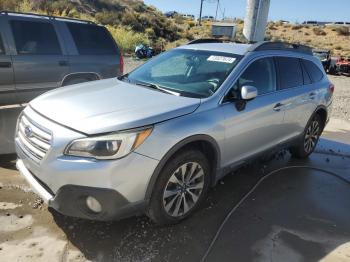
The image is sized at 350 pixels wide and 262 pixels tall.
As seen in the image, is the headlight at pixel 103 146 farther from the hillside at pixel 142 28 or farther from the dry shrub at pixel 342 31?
the dry shrub at pixel 342 31

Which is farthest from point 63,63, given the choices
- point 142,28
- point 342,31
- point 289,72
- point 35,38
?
point 342,31

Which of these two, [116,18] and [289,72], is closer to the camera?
[289,72]

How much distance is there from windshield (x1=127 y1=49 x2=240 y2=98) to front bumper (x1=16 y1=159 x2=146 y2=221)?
1345mm

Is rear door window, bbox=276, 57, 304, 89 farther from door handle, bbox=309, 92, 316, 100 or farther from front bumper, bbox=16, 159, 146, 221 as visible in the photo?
front bumper, bbox=16, 159, 146, 221

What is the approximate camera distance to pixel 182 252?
344 cm

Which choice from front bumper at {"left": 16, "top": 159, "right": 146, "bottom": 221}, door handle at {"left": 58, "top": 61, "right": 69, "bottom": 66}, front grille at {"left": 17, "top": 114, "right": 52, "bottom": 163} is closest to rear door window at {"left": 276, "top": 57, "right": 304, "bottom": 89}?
front bumper at {"left": 16, "top": 159, "right": 146, "bottom": 221}

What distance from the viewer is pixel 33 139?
3.41 metres

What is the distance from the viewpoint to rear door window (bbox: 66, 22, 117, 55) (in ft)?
22.3

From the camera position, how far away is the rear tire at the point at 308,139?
5840mm

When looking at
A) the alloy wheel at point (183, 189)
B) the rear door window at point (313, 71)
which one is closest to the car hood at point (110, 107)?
the alloy wheel at point (183, 189)

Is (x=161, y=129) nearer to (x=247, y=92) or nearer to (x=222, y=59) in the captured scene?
(x=247, y=92)

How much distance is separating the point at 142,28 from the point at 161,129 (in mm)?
37700

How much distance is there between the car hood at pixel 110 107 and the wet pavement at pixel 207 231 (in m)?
1.07

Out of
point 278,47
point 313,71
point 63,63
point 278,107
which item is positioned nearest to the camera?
point 278,107
